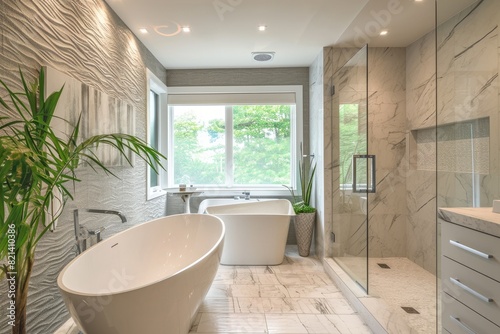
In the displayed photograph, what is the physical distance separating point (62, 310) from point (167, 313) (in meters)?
0.86

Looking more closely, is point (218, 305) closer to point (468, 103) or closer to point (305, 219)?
point (305, 219)

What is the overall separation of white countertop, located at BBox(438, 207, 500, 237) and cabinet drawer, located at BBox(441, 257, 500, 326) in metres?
0.20

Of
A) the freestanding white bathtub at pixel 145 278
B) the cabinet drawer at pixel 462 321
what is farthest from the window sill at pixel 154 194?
the cabinet drawer at pixel 462 321

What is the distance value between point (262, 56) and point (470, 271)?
2.96m

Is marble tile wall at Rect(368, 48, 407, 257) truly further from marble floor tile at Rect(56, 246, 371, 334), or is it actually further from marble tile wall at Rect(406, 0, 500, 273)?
marble tile wall at Rect(406, 0, 500, 273)

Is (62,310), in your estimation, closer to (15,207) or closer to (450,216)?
(15,207)

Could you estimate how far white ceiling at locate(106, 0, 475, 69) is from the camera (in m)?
2.29

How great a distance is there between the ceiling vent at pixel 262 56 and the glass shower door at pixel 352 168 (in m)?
0.83

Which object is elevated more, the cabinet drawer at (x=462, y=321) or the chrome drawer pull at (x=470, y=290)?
the chrome drawer pull at (x=470, y=290)

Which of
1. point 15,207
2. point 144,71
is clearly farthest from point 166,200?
point 15,207

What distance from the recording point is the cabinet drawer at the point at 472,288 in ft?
3.52

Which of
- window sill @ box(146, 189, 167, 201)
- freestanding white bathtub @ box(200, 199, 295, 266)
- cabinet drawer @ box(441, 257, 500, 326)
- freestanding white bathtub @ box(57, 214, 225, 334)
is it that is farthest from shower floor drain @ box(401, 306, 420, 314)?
window sill @ box(146, 189, 167, 201)

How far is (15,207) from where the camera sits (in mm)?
910

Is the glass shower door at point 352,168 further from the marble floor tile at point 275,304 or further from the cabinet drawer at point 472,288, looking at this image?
the cabinet drawer at point 472,288
